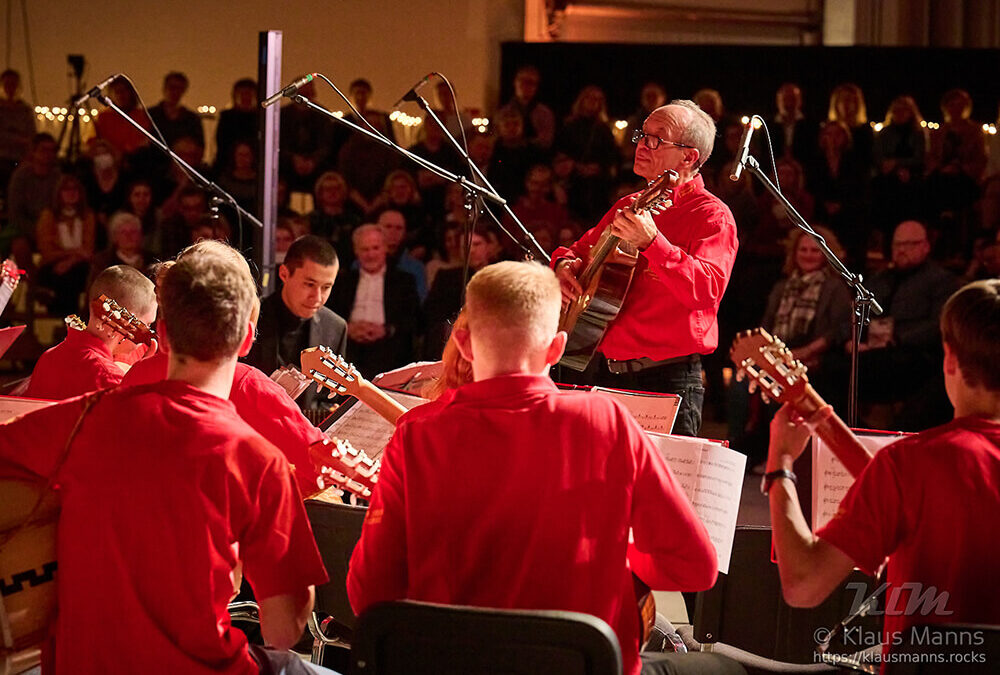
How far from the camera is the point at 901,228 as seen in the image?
6586 mm

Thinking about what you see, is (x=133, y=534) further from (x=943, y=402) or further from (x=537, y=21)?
(x=537, y=21)

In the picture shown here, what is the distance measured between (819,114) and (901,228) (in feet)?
6.63

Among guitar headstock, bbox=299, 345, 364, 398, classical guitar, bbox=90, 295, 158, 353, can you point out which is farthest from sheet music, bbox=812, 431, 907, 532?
classical guitar, bbox=90, 295, 158, 353

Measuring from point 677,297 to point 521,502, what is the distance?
187 centimetres

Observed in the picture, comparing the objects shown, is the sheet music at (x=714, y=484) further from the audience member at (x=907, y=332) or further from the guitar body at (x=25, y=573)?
the audience member at (x=907, y=332)

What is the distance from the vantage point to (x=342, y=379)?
286cm

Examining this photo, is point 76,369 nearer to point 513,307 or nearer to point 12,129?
point 513,307

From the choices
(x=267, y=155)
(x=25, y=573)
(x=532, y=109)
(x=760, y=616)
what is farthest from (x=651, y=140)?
(x=532, y=109)

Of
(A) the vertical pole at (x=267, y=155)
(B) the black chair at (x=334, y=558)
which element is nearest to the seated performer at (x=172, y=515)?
(B) the black chair at (x=334, y=558)

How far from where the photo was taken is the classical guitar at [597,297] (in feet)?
12.5

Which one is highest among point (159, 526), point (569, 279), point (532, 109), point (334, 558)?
point (532, 109)

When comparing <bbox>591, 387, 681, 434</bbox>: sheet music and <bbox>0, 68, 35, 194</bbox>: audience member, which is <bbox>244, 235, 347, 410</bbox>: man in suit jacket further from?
<bbox>0, 68, 35, 194</bbox>: audience member

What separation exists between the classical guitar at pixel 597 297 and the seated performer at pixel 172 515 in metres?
1.94

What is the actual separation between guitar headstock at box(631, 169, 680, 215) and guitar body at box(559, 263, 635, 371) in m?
0.25
